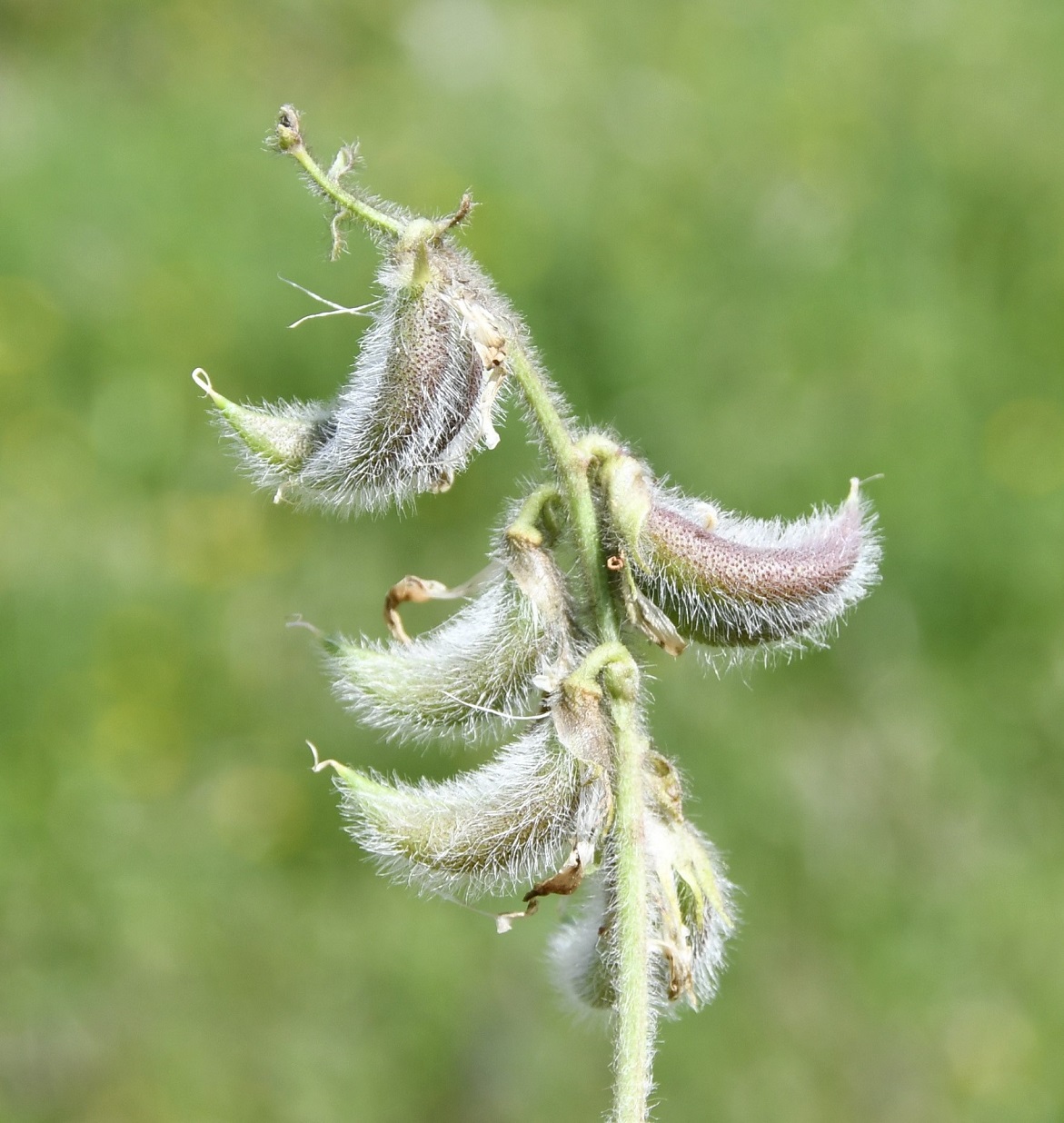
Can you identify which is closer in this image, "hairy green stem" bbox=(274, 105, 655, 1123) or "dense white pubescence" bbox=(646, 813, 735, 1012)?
"hairy green stem" bbox=(274, 105, 655, 1123)

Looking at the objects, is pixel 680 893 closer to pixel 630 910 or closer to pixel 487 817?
pixel 630 910

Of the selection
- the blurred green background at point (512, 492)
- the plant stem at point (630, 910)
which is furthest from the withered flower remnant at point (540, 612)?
the blurred green background at point (512, 492)

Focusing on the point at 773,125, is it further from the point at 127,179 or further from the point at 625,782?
the point at 625,782

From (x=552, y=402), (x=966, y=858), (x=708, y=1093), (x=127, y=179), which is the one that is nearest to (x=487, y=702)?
(x=552, y=402)

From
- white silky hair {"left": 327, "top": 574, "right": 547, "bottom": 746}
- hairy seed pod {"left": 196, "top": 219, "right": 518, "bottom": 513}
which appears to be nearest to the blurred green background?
white silky hair {"left": 327, "top": 574, "right": 547, "bottom": 746}

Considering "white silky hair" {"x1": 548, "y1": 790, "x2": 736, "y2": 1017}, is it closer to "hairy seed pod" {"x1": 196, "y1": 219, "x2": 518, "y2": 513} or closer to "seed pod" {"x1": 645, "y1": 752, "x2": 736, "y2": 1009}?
"seed pod" {"x1": 645, "y1": 752, "x2": 736, "y2": 1009}

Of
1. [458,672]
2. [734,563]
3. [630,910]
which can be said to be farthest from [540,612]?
[630,910]

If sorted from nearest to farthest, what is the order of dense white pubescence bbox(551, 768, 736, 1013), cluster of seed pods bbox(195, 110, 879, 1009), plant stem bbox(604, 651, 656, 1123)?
plant stem bbox(604, 651, 656, 1123) < cluster of seed pods bbox(195, 110, 879, 1009) < dense white pubescence bbox(551, 768, 736, 1013)
